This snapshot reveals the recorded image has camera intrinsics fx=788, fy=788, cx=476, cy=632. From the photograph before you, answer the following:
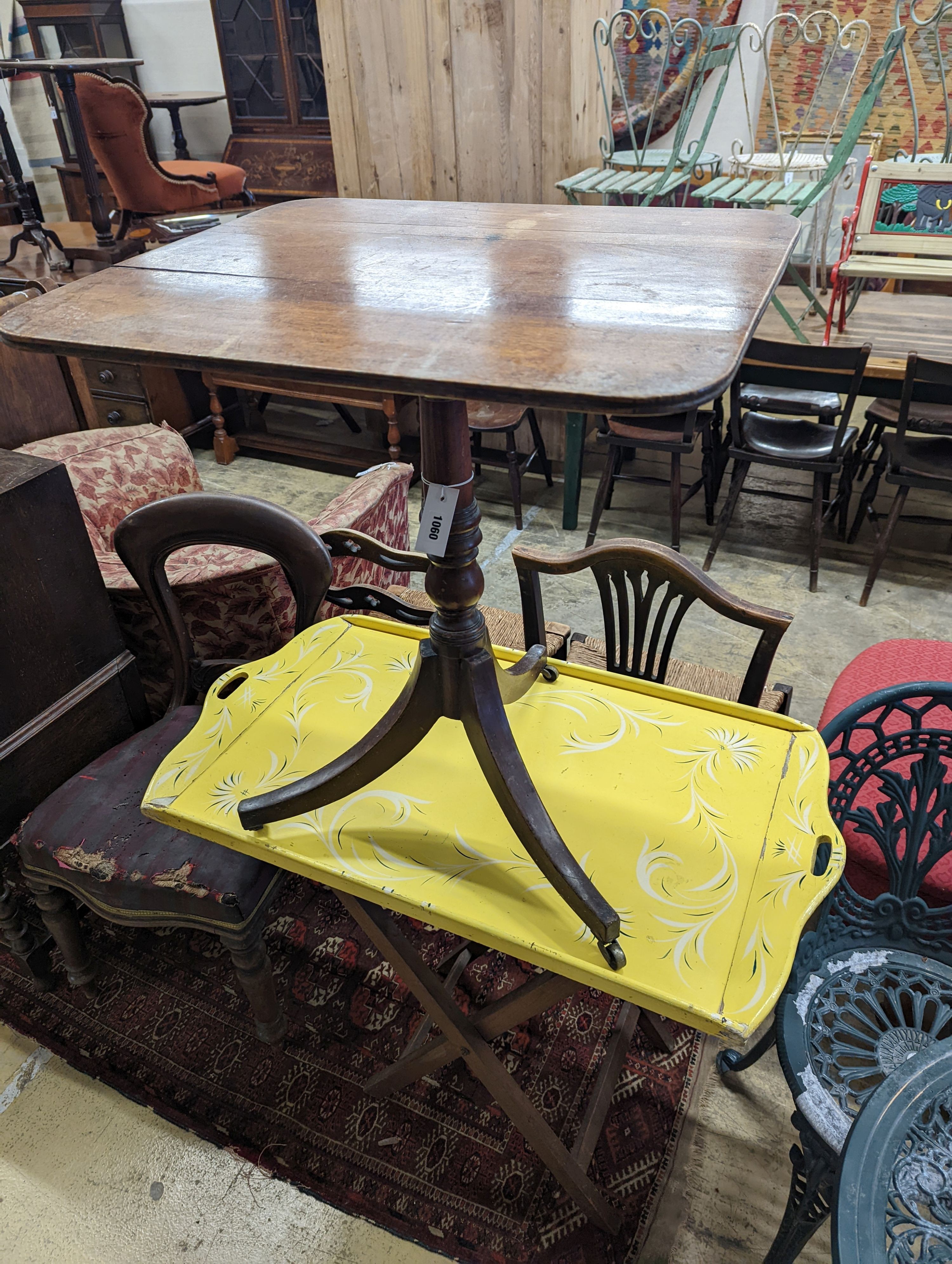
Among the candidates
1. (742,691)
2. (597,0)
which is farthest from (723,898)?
(597,0)

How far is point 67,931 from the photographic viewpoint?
5.38 ft

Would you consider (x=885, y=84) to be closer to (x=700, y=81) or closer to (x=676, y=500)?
(x=700, y=81)

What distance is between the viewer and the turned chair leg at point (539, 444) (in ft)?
12.5

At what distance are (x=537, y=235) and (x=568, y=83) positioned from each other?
2692 millimetres

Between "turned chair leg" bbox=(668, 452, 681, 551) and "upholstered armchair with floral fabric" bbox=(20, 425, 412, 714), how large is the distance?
46.9 inches

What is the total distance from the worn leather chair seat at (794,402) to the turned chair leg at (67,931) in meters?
2.70

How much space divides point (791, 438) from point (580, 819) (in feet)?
8.20

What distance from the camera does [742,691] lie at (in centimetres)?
149

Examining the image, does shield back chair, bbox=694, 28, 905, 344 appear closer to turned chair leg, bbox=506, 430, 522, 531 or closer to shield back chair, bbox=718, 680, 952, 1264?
turned chair leg, bbox=506, 430, 522, 531

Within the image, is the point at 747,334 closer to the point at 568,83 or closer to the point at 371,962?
the point at 371,962

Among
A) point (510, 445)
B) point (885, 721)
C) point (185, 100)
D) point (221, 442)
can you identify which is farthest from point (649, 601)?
point (185, 100)

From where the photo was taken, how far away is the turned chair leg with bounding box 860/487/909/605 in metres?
2.86

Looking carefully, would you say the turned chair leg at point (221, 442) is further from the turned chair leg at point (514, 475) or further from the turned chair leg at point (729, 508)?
the turned chair leg at point (729, 508)

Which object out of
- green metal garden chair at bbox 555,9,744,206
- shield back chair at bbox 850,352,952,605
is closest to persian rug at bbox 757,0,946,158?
green metal garden chair at bbox 555,9,744,206
